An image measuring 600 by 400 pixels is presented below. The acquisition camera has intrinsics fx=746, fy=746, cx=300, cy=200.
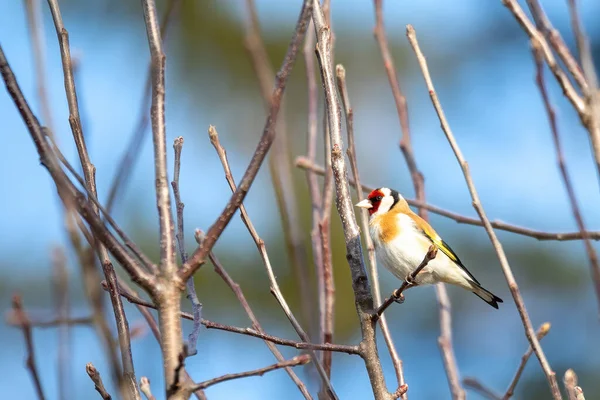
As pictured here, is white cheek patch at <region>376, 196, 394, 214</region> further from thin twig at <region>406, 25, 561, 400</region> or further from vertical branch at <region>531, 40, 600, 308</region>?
vertical branch at <region>531, 40, 600, 308</region>

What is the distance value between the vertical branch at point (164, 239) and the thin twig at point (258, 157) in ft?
0.10

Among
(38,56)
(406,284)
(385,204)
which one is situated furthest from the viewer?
(385,204)

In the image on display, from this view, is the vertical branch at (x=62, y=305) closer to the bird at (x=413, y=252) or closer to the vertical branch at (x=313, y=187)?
the vertical branch at (x=313, y=187)

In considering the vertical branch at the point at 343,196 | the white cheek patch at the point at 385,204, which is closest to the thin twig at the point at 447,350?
the vertical branch at the point at 343,196

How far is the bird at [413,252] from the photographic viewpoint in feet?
10.7

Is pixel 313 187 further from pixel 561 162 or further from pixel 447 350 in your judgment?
pixel 561 162

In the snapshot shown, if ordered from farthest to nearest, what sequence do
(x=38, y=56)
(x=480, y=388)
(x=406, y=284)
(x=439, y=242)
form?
(x=439, y=242), (x=480, y=388), (x=406, y=284), (x=38, y=56)

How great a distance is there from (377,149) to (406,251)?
374 inches

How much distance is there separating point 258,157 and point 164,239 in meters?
0.22

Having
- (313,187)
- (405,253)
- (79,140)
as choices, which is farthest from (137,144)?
(405,253)

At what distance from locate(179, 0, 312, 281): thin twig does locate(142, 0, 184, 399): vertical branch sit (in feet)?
0.10

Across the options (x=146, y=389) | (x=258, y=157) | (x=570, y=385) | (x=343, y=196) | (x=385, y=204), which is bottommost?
(x=570, y=385)

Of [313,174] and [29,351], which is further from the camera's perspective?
[313,174]

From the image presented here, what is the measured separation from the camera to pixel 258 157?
1197mm
